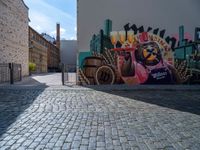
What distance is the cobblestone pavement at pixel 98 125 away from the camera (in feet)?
13.4

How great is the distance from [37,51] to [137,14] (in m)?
22.5

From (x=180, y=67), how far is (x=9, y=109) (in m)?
10.1

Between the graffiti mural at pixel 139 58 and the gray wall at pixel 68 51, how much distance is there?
33.5 m

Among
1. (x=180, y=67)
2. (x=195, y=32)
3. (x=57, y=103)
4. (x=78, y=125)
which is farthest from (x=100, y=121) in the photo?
(x=195, y=32)

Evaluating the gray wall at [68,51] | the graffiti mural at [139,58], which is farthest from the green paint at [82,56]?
the gray wall at [68,51]

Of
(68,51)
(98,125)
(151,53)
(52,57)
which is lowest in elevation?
(98,125)

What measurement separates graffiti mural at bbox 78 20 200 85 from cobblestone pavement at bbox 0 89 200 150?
525 cm

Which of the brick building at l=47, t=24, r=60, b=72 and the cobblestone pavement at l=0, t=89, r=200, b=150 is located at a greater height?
the brick building at l=47, t=24, r=60, b=72

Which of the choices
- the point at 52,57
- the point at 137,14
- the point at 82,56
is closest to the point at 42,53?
the point at 52,57

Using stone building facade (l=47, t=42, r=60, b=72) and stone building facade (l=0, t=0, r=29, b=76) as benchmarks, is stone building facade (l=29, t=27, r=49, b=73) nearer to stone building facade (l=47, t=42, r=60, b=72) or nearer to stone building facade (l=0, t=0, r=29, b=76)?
stone building facade (l=47, t=42, r=60, b=72)

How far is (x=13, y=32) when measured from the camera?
58.5ft

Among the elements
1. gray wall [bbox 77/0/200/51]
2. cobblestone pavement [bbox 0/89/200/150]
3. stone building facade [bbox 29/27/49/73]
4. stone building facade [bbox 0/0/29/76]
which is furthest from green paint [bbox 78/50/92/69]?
stone building facade [bbox 29/27/49/73]

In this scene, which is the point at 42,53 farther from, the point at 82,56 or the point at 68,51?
the point at 82,56

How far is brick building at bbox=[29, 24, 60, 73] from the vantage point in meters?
30.3
